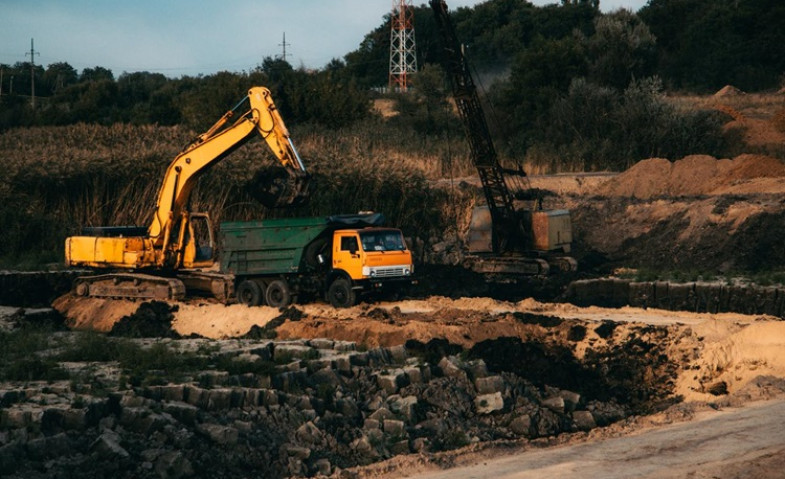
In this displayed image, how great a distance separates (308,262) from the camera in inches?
1088

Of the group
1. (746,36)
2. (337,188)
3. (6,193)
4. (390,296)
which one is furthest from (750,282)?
(746,36)

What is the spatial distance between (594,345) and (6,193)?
20.6 metres

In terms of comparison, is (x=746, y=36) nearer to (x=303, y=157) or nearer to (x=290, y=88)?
(x=290, y=88)

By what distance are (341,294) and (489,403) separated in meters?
9.71

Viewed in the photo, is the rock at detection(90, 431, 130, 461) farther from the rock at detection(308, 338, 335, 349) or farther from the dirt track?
the rock at detection(308, 338, 335, 349)

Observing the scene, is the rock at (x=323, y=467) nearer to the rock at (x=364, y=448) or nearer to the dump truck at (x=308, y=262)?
the rock at (x=364, y=448)

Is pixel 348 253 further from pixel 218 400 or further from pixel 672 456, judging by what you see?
pixel 672 456

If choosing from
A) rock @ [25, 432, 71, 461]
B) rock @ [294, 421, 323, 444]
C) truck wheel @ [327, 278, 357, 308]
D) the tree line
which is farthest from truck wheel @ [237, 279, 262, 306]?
the tree line

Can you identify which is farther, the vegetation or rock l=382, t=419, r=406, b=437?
the vegetation

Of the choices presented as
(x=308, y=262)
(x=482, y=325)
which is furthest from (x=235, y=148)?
(x=482, y=325)

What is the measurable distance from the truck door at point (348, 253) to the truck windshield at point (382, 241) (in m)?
0.21

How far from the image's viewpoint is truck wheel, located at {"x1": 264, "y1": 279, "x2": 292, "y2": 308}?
91.0ft

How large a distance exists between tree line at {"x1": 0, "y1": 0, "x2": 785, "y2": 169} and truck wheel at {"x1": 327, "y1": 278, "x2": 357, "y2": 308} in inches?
641

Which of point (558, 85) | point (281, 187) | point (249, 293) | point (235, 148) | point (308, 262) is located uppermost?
point (558, 85)
